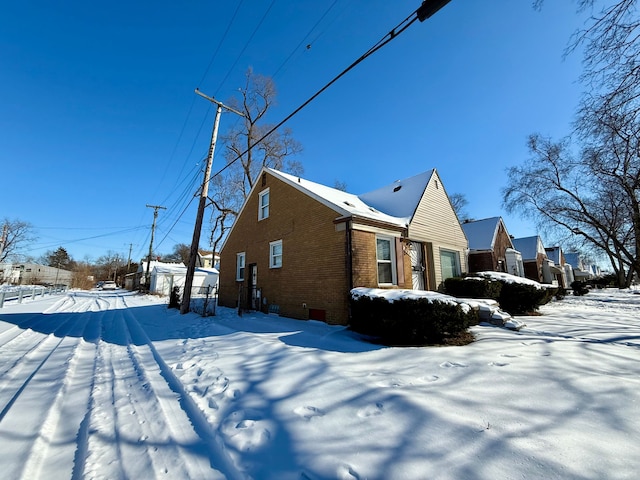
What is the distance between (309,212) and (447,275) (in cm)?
720

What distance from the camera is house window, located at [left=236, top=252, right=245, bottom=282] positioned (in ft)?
46.4

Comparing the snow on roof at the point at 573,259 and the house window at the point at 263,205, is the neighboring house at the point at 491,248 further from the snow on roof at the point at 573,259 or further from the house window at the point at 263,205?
the snow on roof at the point at 573,259

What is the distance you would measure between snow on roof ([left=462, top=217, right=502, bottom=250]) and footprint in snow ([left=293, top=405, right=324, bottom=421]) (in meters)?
17.3

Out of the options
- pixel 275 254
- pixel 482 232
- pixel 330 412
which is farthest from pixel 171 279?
pixel 330 412

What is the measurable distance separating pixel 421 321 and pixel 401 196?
8.21 metres

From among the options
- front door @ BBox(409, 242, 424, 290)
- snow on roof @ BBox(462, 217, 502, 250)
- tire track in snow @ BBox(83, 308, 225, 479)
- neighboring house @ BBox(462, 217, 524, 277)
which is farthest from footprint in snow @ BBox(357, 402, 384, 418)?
snow on roof @ BBox(462, 217, 502, 250)

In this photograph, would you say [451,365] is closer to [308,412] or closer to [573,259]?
[308,412]

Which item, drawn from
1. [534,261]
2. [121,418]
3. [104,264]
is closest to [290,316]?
[121,418]

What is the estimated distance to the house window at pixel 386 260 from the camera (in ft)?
30.5

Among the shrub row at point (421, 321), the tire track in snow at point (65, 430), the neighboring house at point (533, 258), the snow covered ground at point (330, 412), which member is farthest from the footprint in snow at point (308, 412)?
the neighboring house at point (533, 258)

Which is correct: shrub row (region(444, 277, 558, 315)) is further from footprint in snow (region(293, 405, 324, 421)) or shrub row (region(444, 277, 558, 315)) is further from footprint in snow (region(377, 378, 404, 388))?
footprint in snow (region(293, 405, 324, 421))

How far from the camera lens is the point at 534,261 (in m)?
26.5

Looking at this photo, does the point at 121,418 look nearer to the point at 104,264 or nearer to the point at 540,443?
the point at 540,443

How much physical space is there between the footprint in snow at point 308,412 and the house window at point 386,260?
6.37 meters
